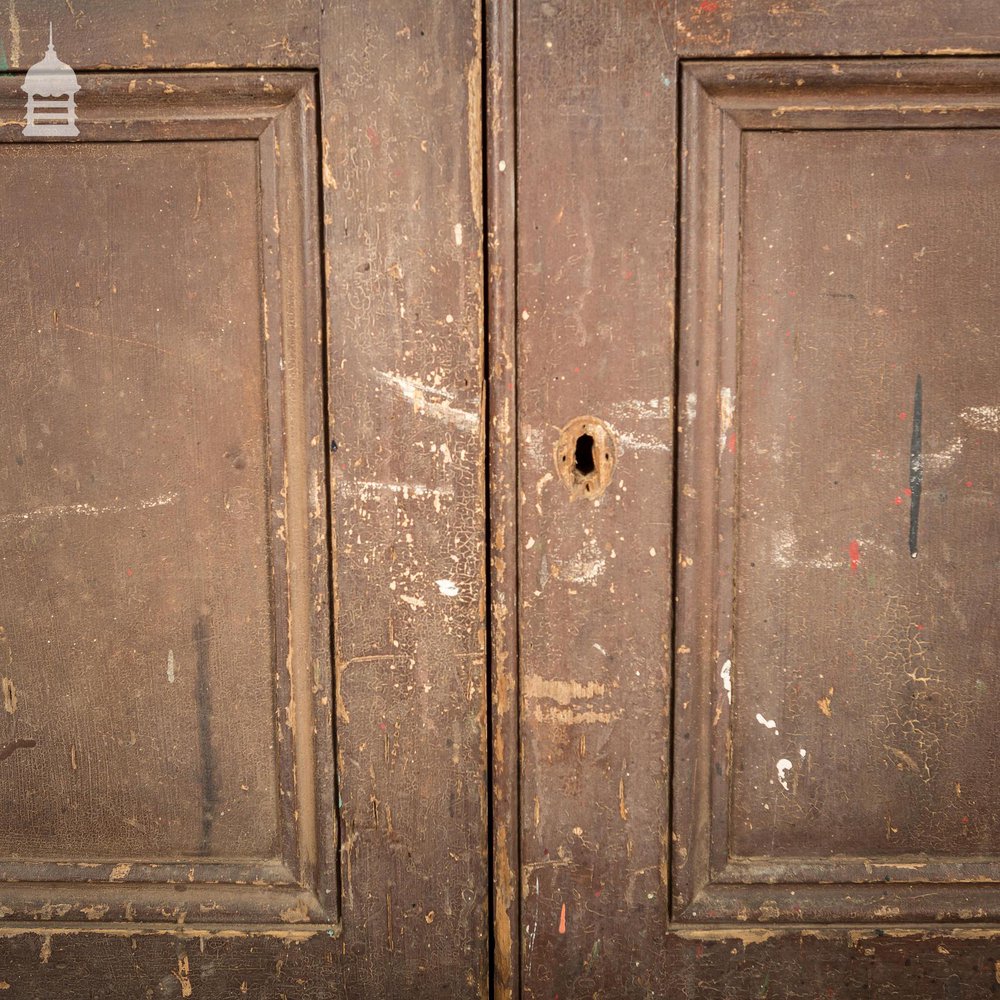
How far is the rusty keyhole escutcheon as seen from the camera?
0.86 m

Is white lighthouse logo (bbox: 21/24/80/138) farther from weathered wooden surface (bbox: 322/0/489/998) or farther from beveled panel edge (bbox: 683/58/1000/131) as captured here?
beveled panel edge (bbox: 683/58/1000/131)

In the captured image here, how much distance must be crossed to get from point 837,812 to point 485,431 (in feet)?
1.98

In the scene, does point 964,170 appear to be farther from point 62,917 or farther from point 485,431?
point 62,917

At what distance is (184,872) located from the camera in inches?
36.0

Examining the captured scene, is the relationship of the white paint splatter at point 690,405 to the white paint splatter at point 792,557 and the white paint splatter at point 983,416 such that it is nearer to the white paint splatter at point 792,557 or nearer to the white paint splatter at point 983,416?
the white paint splatter at point 792,557

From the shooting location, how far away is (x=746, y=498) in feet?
2.85

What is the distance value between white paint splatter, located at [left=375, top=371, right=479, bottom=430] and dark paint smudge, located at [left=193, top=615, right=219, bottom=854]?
0.35 metres

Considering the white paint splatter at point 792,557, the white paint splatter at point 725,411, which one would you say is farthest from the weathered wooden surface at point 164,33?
the white paint splatter at point 792,557

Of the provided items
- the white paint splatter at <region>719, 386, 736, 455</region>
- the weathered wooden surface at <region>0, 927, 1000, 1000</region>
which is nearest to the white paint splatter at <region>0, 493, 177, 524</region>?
the weathered wooden surface at <region>0, 927, 1000, 1000</region>

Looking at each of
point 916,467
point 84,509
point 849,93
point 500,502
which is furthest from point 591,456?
point 84,509

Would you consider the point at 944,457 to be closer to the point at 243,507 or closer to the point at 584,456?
the point at 584,456

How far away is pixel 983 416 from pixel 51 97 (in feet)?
3.58

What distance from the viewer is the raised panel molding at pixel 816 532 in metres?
0.83

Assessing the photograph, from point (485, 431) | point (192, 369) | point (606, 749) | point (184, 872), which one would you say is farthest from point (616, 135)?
point (184, 872)
